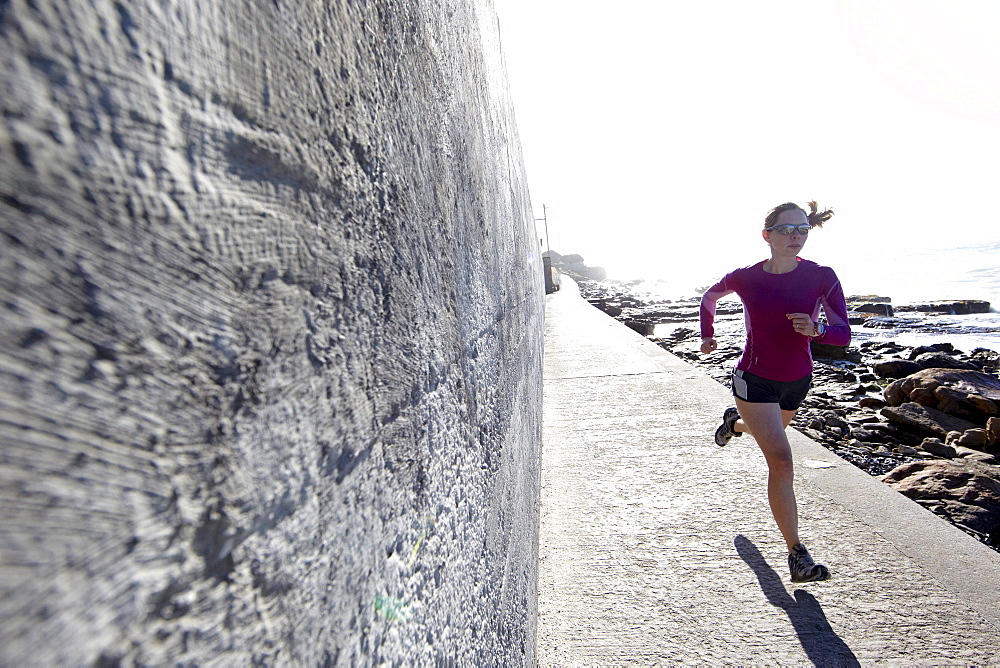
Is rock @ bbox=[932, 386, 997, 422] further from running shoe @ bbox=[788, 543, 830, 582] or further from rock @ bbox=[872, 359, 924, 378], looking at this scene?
running shoe @ bbox=[788, 543, 830, 582]

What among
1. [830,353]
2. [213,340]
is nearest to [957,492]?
[213,340]

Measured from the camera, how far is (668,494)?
3.39 m

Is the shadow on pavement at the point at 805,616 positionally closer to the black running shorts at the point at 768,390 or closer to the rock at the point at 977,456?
the black running shorts at the point at 768,390

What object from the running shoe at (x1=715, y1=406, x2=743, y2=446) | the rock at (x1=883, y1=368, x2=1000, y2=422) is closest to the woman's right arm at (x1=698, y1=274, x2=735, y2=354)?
the running shoe at (x1=715, y1=406, x2=743, y2=446)

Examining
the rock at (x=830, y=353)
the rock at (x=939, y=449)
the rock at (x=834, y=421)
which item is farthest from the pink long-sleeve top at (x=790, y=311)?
the rock at (x=830, y=353)

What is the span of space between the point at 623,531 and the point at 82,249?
307 centimetres

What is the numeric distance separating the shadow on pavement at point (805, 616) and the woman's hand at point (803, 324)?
114 centimetres

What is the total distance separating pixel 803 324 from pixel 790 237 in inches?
18.9

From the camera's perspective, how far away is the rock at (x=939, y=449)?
638cm

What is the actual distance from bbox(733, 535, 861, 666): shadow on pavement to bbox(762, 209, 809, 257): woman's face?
158 centimetres

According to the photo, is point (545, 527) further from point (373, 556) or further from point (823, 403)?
point (823, 403)

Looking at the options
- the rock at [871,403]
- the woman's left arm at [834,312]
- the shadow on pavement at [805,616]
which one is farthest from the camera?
the rock at [871,403]

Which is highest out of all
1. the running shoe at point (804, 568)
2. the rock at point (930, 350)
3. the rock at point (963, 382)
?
the running shoe at point (804, 568)

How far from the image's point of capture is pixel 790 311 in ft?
9.78
